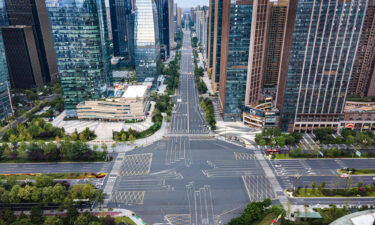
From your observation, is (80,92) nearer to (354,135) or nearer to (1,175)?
(1,175)

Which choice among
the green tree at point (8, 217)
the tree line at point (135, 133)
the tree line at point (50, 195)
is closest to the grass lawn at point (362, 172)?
the tree line at point (135, 133)

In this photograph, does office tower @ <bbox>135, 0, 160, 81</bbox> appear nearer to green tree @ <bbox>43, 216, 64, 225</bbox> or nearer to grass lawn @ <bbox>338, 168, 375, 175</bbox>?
green tree @ <bbox>43, 216, 64, 225</bbox>

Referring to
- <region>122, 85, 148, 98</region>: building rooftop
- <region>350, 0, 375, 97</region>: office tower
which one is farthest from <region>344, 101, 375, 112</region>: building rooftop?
<region>122, 85, 148, 98</region>: building rooftop

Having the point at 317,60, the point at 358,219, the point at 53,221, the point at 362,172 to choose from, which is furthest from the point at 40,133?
the point at 362,172

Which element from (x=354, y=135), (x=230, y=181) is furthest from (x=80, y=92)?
(x=354, y=135)

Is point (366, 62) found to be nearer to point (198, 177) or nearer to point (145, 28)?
point (198, 177)

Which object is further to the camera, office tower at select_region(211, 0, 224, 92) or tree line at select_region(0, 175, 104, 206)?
office tower at select_region(211, 0, 224, 92)

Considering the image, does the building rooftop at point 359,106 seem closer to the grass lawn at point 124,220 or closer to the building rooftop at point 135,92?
the building rooftop at point 135,92
